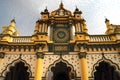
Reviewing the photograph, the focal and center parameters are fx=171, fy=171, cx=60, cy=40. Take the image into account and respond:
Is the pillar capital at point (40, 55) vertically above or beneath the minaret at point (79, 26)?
beneath

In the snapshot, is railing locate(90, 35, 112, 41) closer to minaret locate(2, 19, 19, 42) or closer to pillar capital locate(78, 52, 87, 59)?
pillar capital locate(78, 52, 87, 59)

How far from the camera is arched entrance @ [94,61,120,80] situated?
17.3 meters

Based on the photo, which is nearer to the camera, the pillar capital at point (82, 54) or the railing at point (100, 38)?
the pillar capital at point (82, 54)

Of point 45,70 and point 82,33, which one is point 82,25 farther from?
point 45,70

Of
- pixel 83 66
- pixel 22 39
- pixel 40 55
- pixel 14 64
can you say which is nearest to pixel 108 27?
pixel 83 66

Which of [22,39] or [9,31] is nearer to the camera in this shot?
[22,39]

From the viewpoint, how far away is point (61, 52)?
1683cm

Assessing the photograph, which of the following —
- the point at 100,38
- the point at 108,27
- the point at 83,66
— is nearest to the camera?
the point at 83,66

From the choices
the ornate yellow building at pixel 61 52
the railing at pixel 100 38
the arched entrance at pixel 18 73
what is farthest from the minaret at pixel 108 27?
the arched entrance at pixel 18 73

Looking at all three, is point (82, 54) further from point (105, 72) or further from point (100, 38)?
point (105, 72)

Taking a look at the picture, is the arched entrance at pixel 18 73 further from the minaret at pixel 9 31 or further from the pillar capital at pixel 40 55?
the minaret at pixel 9 31

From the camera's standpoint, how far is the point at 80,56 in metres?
16.3

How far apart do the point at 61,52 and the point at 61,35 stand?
2306 millimetres

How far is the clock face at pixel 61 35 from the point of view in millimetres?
17953
